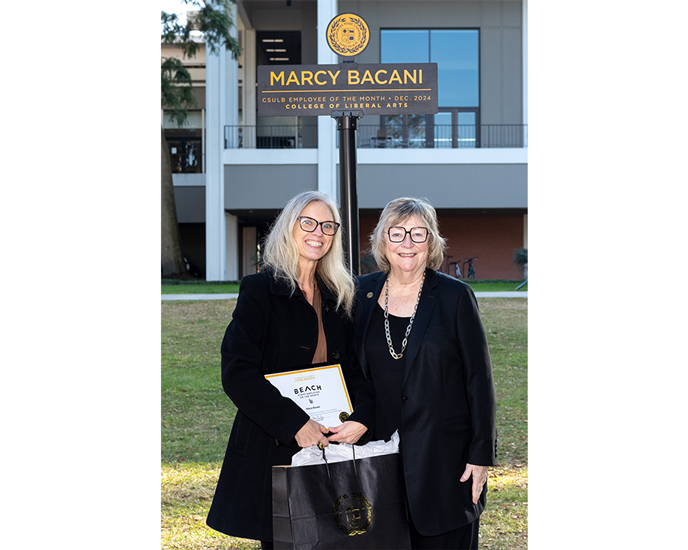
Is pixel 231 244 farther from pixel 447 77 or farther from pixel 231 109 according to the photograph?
pixel 447 77

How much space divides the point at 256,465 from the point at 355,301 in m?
0.82

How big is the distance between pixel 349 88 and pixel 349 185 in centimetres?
53

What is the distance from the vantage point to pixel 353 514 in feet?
8.09

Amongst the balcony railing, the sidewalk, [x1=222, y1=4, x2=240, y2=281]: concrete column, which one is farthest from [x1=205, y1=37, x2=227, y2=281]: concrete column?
the sidewalk

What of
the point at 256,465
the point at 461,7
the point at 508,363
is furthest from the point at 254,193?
the point at 256,465

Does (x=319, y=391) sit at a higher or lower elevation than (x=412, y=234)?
lower

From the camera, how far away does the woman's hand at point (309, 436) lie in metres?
2.49

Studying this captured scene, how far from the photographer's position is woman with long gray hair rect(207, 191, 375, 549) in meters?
2.49

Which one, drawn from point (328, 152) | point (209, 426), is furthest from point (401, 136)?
point (209, 426)

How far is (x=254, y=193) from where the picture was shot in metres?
18.7

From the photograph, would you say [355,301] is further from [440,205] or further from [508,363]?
[440,205]

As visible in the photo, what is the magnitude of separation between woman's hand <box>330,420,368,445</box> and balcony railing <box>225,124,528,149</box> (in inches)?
659

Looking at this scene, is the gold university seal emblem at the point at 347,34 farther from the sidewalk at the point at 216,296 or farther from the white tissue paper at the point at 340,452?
the sidewalk at the point at 216,296
